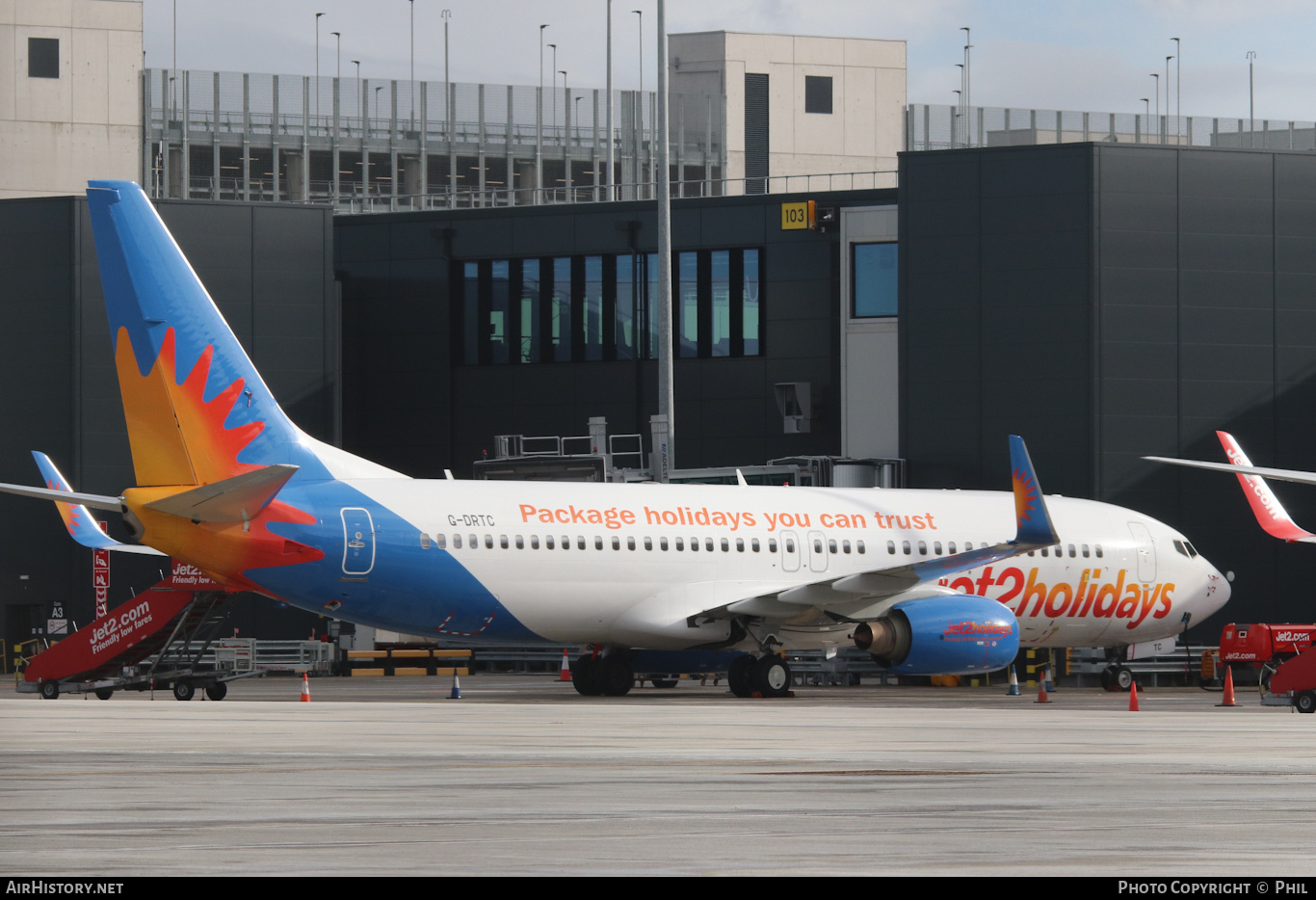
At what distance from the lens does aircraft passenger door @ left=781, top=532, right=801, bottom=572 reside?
1186 inches

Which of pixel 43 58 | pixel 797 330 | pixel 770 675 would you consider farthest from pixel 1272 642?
pixel 43 58

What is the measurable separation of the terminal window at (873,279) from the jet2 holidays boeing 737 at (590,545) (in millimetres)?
17783

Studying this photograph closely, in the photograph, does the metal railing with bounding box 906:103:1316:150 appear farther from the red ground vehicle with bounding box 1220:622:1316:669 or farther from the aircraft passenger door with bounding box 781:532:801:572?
the aircraft passenger door with bounding box 781:532:801:572

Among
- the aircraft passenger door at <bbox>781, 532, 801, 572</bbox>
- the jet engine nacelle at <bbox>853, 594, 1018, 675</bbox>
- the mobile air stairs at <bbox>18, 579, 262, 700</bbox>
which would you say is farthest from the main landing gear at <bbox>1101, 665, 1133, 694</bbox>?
the mobile air stairs at <bbox>18, 579, 262, 700</bbox>

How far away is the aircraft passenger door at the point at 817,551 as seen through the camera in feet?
99.6

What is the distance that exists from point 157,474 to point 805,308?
30.7m

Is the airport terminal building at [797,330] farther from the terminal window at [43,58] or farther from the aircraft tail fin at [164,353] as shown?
the terminal window at [43,58]

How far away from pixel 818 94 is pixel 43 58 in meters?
39.2

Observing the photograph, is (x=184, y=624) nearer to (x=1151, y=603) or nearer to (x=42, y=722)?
(x=42, y=722)

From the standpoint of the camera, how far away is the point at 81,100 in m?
82.2

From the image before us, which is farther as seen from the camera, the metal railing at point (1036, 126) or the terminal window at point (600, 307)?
the metal railing at point (1036, 126)

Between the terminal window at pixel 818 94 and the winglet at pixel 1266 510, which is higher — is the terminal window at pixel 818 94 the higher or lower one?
the higher one

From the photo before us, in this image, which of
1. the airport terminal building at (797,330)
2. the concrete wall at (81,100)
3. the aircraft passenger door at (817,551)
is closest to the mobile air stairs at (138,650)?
the aircraft passenger door at (817,551)

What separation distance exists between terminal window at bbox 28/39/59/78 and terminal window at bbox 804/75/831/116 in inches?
1495
